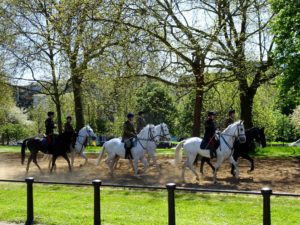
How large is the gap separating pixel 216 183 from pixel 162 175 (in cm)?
300

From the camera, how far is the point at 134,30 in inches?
845

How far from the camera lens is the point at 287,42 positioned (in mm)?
21797

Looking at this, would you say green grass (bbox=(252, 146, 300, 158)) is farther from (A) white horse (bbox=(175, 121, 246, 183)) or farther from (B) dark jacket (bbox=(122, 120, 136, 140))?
(B) dark jacket (bbox=(122, 120, 136, 140))

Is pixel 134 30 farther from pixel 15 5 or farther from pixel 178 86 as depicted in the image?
pixel 15 5

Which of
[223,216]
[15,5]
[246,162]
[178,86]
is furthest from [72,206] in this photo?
[15,5]

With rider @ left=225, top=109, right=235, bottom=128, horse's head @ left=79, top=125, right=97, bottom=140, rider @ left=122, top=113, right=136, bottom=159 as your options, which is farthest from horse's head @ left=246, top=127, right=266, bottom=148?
horse's head @ left=79, top=125, right=97, bottom=140

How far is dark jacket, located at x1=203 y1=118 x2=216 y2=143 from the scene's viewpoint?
17.1 meters

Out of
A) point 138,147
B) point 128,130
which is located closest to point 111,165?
point 138,147

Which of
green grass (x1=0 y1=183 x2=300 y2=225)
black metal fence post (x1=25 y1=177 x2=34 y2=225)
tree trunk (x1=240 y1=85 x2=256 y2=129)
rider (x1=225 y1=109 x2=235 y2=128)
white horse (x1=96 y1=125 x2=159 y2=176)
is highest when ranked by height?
tree trunk (x1=240 y1=85 x2=256 y2=129)

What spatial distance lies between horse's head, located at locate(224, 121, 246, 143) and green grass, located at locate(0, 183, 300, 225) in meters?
3.70

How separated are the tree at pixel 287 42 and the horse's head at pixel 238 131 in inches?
234

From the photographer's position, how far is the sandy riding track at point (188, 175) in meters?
16.6

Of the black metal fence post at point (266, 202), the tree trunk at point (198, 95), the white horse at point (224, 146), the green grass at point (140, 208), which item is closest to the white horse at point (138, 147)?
the white horse at point (224, 146)

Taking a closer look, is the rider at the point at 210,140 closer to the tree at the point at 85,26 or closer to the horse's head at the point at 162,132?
the horse's head at the point at 162,132
